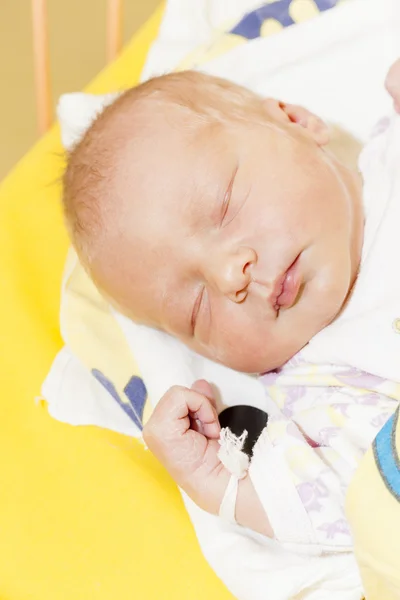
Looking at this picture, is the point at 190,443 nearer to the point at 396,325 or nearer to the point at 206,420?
the point at 206,420

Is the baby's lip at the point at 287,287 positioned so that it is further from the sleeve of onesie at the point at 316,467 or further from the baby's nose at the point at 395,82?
the baby's nose at the point at 395,82

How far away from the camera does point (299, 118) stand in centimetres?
99

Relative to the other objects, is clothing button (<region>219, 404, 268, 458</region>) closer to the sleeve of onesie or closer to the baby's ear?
the sleeve of onesie

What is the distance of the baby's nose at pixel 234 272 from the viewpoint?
2.67 ft

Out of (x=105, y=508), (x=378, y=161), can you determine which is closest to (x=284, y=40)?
(x=378, y=161)

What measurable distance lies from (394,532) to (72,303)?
52cm

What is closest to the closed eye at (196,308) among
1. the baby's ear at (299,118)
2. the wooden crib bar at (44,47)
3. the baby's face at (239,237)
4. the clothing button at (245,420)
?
the baby's face at (239,237)

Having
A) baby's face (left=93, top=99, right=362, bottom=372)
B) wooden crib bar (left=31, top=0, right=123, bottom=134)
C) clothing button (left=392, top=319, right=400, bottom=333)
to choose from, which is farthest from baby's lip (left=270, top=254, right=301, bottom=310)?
wooden crib bar (left=31, top=0, right=123, bottom=134)

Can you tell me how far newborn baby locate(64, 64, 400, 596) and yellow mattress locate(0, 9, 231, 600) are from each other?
2.6 inches

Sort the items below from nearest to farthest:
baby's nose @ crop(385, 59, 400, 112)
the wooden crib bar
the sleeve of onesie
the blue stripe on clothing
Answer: the blue stripe on clothing < the sleeve of onesie < baby's nose @ crop(385, 59, 400, 112) < the wooden crib bar

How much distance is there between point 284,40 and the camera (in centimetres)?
119

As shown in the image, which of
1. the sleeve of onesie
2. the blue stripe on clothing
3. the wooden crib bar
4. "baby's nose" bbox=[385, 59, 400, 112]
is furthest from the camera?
the wooden crib bar

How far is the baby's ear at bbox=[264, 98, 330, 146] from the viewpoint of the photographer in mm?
960

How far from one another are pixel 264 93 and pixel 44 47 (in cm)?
31
